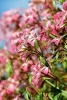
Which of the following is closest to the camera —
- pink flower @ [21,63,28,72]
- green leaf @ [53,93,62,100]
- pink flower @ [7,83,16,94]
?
green leaf @ [53,93,62,100]

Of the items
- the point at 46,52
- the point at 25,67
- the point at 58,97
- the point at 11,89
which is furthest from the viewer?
the point at 11,89

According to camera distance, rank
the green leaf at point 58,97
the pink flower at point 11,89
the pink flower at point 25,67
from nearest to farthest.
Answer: the green leaf at point 58,97 → the pink flower at point 25,67 → the pink flower at point 11,89

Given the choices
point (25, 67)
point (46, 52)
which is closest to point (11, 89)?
point (25, 67)

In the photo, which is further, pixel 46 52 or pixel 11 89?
pixel 11 89

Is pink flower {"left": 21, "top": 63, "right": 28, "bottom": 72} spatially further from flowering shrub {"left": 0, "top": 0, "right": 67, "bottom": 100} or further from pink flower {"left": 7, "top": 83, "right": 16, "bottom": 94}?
pink flower {"left": 7, "top": 83, "right": 16, "bottom": 94}

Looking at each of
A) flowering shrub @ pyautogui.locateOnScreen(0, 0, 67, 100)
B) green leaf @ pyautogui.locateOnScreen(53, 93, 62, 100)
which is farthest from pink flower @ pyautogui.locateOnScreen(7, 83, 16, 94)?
green leaf @ pyautogui.locateOnScreen(53, 93, 62, 100)

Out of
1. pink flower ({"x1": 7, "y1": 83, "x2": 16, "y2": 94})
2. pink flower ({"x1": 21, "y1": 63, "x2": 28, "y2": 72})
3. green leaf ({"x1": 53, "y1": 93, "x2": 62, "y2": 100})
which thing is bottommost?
green leaf ({"x1": 53, "y1": 93, "x2": 62, "y2": 100})

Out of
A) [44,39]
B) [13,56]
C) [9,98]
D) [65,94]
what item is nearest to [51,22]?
[44,39]

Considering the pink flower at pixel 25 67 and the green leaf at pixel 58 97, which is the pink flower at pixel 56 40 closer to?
the green leaf at pixel 58 97

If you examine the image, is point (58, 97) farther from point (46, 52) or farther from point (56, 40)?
point (46, 52)

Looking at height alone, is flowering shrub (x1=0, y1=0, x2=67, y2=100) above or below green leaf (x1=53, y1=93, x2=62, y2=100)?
above

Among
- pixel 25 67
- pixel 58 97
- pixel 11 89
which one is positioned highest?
pixel 25 67

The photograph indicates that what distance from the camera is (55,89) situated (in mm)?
3326

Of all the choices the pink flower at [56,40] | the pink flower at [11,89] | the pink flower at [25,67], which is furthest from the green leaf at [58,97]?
the pink flower at [11,89]
